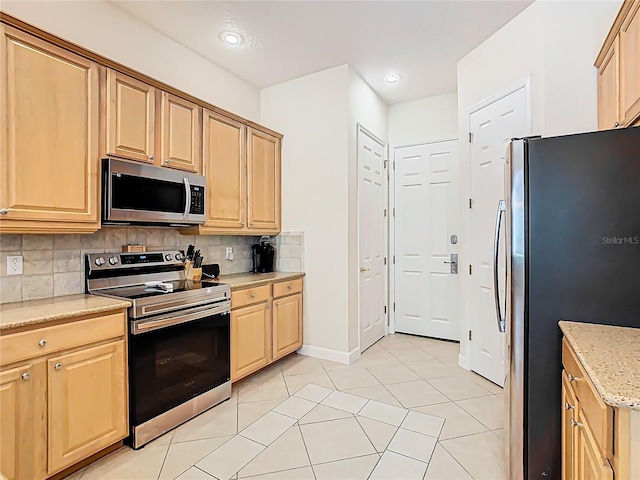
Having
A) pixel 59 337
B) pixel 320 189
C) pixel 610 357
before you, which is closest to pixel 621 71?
pixel 610 357

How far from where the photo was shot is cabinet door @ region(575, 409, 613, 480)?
3.12 feet

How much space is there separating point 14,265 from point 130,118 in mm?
1106

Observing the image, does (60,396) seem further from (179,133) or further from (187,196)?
(179,133)

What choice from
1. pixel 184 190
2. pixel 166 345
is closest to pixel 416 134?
pixel 184 190

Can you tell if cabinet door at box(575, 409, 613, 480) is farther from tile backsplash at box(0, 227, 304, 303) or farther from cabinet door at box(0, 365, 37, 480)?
tile backsplash at box(0, 227, 304, 303)

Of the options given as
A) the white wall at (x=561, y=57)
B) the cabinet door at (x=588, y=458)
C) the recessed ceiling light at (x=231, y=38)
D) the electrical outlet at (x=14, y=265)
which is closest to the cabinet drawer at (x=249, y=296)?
the electrical outlet at (x=14, y=265)

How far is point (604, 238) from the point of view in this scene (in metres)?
1.47

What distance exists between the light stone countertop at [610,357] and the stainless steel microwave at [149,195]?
2.43 meters

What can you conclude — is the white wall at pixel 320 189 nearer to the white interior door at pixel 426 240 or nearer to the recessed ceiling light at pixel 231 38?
the recessed ceiling light at pixel 231 38

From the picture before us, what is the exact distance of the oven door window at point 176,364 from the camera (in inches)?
81.2

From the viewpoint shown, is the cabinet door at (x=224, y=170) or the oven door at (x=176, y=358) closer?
the oven door at (x=176, y=358)

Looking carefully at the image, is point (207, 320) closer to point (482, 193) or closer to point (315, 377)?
point (315, 377)

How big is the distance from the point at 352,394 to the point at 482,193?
79.6 inches

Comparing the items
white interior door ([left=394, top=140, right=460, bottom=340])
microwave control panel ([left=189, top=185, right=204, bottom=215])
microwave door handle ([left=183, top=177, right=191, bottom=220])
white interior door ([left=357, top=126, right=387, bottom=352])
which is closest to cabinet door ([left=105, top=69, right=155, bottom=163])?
microwave door handle ([left=183, top=177, right=191, bottom=220])
